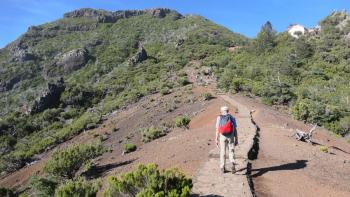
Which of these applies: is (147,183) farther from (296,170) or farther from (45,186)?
(45,186)

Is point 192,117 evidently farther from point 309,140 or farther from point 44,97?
point 44,97

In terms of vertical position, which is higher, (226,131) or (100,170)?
(226,131)

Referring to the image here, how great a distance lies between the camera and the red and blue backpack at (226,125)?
1070 centimetres

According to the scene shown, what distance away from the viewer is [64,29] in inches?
4402

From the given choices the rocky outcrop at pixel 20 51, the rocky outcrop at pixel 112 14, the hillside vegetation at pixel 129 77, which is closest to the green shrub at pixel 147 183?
the hillside vegetation at pixel 129 77

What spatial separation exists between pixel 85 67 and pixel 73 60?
379cm

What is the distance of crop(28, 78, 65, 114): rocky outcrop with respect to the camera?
177ft

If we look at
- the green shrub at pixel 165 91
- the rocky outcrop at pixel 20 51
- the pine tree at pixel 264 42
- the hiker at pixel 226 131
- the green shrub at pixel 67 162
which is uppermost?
the rocky outcrop at pixel 20 51

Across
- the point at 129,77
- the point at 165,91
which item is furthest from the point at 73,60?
the point at 165,91

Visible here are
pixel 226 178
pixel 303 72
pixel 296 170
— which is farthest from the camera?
pixel 303 72

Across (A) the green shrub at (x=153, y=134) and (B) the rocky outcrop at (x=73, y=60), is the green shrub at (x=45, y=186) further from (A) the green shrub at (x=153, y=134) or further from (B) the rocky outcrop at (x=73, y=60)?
(B) the rocky outcrop at (x=73, y=60)

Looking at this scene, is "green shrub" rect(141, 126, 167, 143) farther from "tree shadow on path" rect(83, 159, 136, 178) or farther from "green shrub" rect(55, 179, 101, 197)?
"green shrub" rect(55, 179, 101, 197)

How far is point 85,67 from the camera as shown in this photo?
81000 mm

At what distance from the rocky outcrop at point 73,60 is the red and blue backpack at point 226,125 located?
243ft
